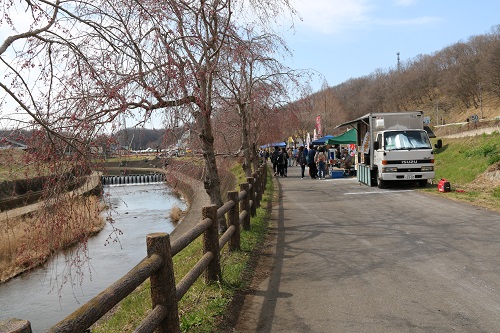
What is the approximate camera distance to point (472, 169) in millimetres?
23328

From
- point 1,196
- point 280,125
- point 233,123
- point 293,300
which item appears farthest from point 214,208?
point 280,125

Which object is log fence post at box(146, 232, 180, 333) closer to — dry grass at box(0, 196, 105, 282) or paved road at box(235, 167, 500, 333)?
paved road at box(235, 167, 500, 333)

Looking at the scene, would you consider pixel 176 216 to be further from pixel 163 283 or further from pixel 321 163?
pixel 163 283

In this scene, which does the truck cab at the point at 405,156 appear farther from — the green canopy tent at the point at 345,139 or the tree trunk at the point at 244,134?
the green canopy tent at the point at 345,139

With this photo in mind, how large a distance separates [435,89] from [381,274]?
399 ft

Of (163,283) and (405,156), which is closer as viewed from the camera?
(163,283)

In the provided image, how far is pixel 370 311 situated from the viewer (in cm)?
513

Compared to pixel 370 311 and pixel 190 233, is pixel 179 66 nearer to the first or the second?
pixel 190 233

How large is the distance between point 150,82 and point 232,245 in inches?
124

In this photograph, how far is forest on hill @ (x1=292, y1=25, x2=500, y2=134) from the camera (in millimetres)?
75250

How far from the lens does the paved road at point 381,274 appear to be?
16.0 feet

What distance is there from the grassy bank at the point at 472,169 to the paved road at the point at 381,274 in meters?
2.29

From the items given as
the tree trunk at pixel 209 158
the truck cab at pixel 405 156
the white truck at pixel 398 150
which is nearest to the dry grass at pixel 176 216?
the white truck at pixel 398 150

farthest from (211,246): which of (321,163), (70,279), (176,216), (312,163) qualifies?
A: (312,163)
